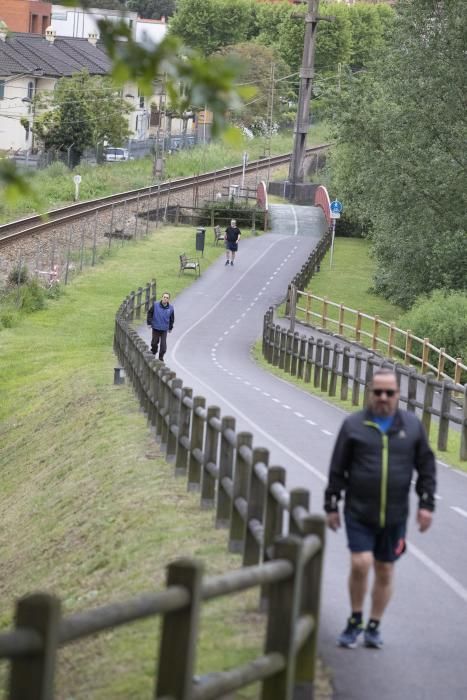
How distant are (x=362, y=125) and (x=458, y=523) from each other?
35.3 meters

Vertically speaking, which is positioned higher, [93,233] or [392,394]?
[392,394]

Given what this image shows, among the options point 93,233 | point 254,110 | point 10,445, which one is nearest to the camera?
point 10,445

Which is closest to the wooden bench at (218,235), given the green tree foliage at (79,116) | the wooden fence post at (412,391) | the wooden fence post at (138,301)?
the wooden fence post at (138,301)

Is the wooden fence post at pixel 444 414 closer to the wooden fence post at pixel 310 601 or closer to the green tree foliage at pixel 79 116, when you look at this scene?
the wooden fence post at pixel 310 601

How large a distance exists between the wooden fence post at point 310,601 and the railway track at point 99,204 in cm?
3292

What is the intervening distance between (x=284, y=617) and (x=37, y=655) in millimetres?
2082

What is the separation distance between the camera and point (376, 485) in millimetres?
8914

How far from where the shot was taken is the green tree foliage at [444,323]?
3841 centimetres

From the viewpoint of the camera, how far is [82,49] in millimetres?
114875

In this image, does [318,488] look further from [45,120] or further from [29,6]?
[29,6]

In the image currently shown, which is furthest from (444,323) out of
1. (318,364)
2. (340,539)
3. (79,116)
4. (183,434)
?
(79,116)

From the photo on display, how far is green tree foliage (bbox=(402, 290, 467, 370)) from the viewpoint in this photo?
38406 millimetres

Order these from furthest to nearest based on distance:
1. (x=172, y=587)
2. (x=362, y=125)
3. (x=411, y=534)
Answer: (x=362, y=125) → (x=411, y=534) → (x=172, y=587)

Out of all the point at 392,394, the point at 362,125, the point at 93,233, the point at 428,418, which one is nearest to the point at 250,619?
the point at 392,394
